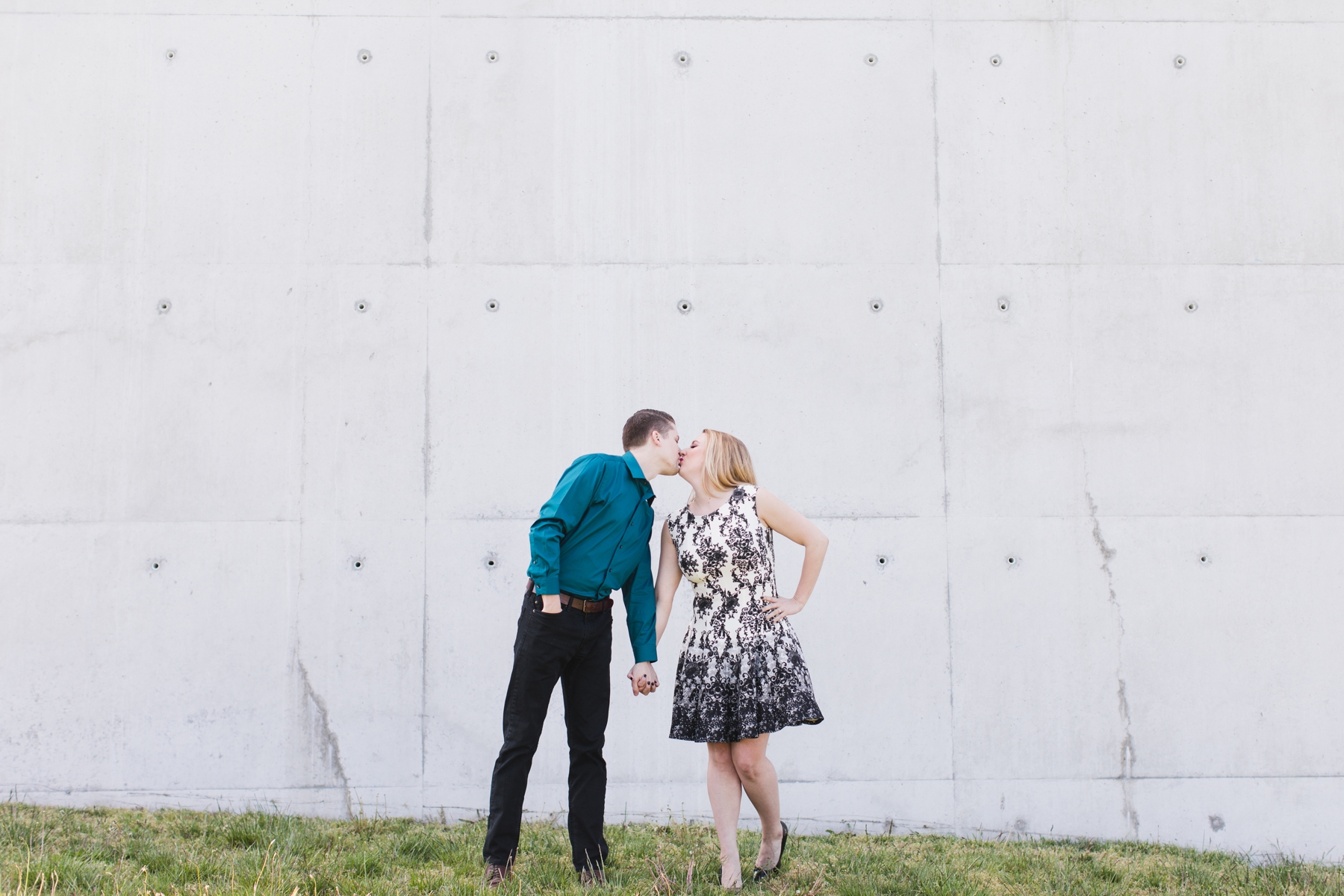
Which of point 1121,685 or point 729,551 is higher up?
point 729,551

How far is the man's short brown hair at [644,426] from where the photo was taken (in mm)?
3119

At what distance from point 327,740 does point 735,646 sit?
7.15 feet

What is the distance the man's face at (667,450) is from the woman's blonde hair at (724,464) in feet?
0.33

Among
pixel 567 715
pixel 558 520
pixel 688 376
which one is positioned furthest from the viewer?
pixel 688 376

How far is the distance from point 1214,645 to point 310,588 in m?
4.13

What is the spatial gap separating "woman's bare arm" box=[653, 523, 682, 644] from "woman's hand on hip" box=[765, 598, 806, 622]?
1.12 feet

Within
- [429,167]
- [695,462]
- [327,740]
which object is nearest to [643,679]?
[695,462]

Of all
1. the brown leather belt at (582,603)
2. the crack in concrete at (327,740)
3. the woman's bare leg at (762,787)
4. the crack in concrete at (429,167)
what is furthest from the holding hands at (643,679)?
the crack in concrete at (429,167)

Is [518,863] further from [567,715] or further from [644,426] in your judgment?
[644,426]

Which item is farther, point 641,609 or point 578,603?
point 641,609

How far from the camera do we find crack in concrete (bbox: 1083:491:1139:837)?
417cm

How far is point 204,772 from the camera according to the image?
411 cm

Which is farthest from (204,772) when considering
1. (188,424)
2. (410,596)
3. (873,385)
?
(873,385)

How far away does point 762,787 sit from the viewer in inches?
119
